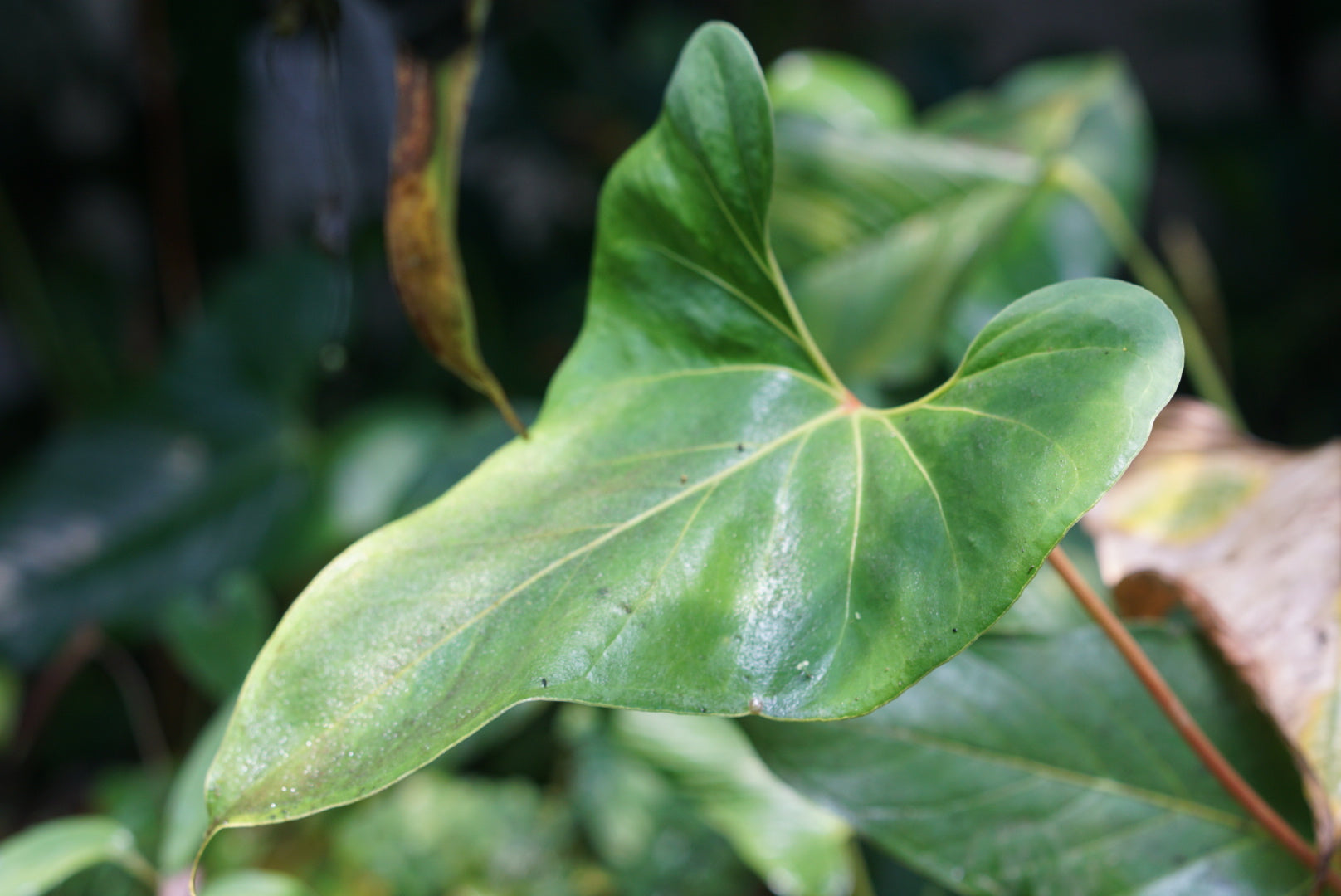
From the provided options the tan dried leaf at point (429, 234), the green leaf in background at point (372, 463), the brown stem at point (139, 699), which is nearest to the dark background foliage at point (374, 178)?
the green leaf in background at point (372, 463)

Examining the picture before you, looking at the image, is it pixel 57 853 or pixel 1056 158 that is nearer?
pixel 57 853

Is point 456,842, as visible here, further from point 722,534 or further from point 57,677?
point 722,534

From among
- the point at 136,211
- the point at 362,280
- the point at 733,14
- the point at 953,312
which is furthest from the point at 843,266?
the point at 136,211

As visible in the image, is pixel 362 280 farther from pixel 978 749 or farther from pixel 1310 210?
pixel 1310 210

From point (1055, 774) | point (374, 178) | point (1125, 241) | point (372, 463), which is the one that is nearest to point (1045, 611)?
point (1055, 774)

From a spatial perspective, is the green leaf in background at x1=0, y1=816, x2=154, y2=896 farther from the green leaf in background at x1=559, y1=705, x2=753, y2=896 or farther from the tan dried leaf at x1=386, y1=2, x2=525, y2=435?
the green leaf in background at x1=559, y1=705, x2=753, y2=896

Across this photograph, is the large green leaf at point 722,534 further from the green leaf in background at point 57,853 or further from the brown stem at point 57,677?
the brown stem at point 57,677
